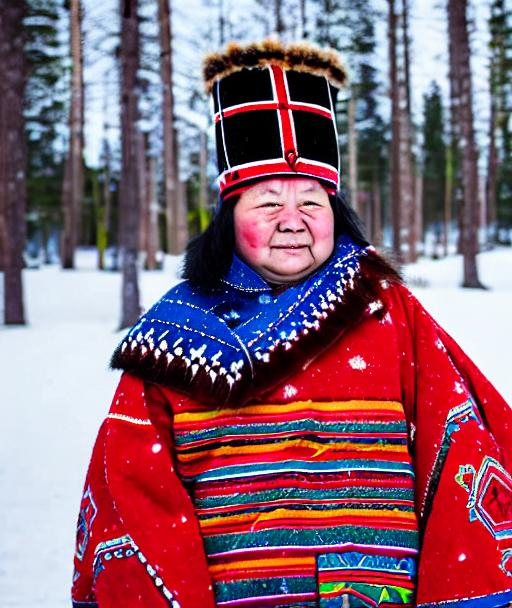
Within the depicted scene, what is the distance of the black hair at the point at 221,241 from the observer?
6.42 feet

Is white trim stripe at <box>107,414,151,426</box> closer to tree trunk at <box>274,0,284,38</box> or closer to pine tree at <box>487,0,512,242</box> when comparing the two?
tree trunk at <box>274,0,284,38</box>

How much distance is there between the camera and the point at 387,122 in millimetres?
27312

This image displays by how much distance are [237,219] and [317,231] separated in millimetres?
238

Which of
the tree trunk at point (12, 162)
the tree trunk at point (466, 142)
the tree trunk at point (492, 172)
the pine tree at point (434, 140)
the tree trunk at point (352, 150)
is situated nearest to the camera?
the tree trunk at point (12, 162)

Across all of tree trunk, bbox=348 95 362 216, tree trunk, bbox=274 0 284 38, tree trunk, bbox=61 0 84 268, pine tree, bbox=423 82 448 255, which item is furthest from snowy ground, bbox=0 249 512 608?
→ pine tree, bbox=423 82 448 255

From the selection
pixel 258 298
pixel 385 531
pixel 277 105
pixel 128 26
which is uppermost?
pixel 128 26

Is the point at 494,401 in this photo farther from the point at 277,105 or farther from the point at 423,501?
the point at 277,105

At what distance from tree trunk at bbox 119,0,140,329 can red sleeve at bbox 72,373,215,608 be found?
9.82 meters

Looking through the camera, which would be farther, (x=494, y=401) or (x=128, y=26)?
(x=128, y=26)

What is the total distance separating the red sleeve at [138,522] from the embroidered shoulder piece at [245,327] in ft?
0.33

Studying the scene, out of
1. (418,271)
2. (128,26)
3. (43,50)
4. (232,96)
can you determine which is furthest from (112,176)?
(232,96)

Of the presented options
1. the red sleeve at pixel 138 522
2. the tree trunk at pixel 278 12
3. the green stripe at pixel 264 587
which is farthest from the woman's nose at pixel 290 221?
the tree trunk at pixel 278 12

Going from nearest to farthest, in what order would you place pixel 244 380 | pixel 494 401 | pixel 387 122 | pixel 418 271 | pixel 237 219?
pixel 244 380, pixel 494 401, pixel 237 219, pixel 418 271, pixel 387 122

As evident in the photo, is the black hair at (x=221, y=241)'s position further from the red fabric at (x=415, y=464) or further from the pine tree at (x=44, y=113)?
the pine tree at (x=44, y=113)
